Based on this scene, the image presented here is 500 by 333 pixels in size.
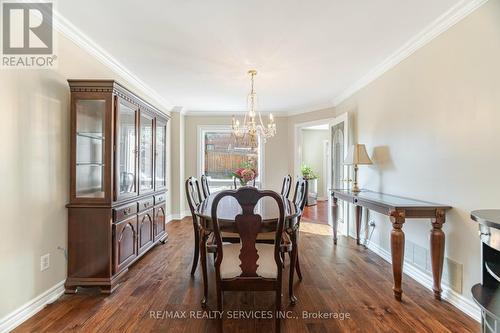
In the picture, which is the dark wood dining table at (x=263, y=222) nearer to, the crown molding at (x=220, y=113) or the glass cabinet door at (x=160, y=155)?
the glass cabinet door at (x=160, y=155)

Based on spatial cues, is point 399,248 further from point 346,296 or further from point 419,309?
point 346,296

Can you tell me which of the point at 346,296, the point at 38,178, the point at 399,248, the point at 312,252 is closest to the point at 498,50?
the point at 399,248

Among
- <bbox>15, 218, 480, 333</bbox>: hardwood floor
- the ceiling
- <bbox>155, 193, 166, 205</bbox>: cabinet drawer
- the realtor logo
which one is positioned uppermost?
the ceiling

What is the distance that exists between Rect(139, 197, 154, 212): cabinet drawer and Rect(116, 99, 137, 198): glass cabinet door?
8.1 inches

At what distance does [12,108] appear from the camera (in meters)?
1.94

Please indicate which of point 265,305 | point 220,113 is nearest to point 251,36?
point 265,305

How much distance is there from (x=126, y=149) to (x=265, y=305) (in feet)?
7.00

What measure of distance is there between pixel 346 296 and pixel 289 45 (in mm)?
2565

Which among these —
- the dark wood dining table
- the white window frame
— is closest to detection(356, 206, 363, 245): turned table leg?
the dark wood dining table

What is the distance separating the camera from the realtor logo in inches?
77.3

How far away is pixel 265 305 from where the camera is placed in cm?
226

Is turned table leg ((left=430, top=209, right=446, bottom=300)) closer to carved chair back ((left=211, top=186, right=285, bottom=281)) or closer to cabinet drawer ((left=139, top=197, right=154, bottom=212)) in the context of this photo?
carved chair back ((left=211, top=186, right=285, bottom=281))

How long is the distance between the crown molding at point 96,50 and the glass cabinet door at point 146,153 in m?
0.72

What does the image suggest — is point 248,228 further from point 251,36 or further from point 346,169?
point 346,169
